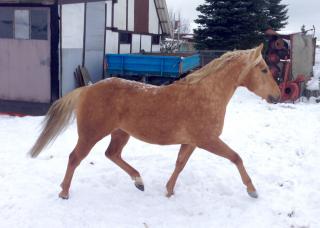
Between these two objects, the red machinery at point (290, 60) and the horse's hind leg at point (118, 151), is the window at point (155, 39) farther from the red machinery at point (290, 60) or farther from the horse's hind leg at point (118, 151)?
the horse's hind leg at point (118, 151)

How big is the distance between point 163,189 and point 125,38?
11.3 metres

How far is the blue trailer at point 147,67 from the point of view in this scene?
12.2 meters

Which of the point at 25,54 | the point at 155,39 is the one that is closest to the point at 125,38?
the point at 155,39

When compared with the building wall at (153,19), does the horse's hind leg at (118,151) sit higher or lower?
lower

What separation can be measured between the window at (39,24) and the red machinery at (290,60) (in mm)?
7680

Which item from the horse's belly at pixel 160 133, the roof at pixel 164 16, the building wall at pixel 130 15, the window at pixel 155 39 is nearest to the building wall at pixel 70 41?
the building wall at pixel 130 15

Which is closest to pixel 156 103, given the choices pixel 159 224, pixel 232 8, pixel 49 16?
pixel 159 224

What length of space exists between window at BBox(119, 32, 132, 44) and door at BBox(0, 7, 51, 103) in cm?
510

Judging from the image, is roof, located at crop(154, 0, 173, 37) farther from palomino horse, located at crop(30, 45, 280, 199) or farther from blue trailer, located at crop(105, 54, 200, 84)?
palomino horse, located at crop(30, 45, 280, 199)

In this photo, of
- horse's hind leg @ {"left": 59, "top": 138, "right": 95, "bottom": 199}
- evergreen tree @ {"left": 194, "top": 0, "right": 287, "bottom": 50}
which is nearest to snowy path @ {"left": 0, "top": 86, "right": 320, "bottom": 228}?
horse's hind leg @ {"left": 59, "top": 138, "right": 95, "bottom": 199}

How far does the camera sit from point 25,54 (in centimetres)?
1013

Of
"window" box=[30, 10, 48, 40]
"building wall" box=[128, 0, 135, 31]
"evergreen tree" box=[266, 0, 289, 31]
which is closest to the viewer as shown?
"window" box=[30, 10, 48, 40]

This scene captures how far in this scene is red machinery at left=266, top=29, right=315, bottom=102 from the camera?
12.8m

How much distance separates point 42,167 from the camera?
5473 mm
